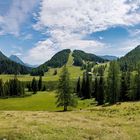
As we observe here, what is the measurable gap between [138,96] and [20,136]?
74190 mm

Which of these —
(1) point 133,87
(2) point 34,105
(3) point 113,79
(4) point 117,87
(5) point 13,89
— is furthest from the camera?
(5) point 13,89

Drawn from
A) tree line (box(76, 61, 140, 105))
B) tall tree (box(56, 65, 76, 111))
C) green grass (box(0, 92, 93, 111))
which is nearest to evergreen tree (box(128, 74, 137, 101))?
tree line (box(76, 61, 140, 105))

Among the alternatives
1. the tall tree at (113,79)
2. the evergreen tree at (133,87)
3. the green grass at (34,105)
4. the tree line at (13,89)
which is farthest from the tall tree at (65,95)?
the tree line at (13,89)

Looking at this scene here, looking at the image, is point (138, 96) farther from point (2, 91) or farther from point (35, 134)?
point (2, 91)

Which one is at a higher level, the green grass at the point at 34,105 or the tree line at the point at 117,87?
the tree line at the point at 117,87

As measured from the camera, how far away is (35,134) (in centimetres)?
2731

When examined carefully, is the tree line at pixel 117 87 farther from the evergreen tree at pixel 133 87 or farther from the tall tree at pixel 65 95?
the tall tree at pixel 65 95

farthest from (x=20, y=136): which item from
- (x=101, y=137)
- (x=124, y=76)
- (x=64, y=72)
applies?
(x=124, y=76)

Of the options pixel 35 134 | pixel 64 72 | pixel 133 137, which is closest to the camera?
pixel 35 134

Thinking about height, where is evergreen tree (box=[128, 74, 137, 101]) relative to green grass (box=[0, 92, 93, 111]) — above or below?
above

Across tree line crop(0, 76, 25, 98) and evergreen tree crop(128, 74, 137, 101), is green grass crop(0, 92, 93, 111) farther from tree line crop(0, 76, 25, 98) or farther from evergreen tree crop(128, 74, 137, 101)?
tree line crop(0, 76, 25, 98)

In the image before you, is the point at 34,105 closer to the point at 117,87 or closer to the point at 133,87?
the point at 117,87

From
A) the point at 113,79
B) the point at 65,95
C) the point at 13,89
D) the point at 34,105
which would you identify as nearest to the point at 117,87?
the point at 113,79

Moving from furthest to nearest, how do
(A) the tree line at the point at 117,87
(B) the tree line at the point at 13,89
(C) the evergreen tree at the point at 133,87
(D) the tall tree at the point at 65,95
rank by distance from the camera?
(B) the tree line at the point at 13,89
(C) the evergreen tree at the point at 133,87
(A) the tree line at the point at 117,87
(D) the tall tree at the point at 65,95
